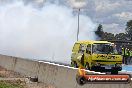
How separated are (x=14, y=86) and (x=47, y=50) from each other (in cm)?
4514

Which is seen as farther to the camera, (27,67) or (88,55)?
(88,55)

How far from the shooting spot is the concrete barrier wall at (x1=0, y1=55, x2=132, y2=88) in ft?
47.9

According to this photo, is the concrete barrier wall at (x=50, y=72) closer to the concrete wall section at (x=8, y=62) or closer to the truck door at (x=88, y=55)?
the concrete wall section at (x=8, y=62)

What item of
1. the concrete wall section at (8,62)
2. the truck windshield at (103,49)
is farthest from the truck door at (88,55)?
the concrete wall section at (8,62)

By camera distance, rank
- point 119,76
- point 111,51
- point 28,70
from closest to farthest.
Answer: point 119,76 → point 28,70 → point 111,51

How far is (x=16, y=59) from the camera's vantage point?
84.4 feet

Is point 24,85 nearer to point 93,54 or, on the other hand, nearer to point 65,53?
point 93,54

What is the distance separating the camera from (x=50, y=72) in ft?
59.9

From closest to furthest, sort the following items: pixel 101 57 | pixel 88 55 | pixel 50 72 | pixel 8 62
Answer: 1. pixel 50 72
2. pixel 101 57
3. pixel 88 55
4. pixel 8 62

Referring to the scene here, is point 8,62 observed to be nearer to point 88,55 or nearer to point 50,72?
point 88,55

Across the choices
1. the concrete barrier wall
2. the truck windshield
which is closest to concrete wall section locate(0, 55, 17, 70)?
the concrete barrier wall

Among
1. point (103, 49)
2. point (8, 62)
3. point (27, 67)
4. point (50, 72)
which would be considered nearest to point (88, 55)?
point (103, 49)

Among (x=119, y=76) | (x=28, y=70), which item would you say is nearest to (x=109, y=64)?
(x=28, y=70)

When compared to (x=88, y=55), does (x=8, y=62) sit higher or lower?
lower
